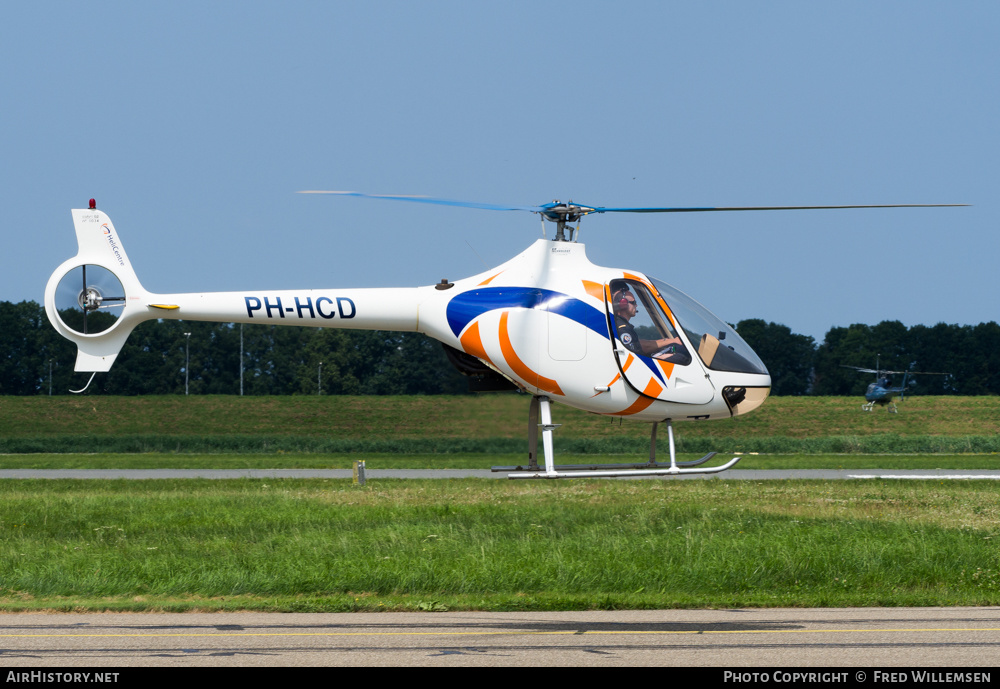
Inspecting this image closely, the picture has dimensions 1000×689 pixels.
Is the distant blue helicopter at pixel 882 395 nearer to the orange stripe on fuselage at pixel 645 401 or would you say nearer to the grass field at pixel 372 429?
the grass field at pixel 372 429

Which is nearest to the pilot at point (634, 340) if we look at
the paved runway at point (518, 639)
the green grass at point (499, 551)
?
the green grass at point (499, 551)

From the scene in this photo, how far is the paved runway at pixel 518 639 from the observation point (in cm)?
712

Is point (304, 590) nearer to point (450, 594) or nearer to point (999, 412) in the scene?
point (450, 594)

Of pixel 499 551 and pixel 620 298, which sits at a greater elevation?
pixel 620 298

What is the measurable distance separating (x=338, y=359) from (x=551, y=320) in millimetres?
29729

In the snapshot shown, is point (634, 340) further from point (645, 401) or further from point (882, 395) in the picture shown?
point (882, 395)

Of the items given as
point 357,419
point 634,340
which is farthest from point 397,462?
point 634,340

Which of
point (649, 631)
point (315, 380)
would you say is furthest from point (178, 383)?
point (649, 631)

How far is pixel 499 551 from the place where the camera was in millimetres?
12836

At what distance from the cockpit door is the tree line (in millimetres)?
5409

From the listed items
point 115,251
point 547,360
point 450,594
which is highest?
point 115,251

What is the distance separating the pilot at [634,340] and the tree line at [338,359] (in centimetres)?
543
